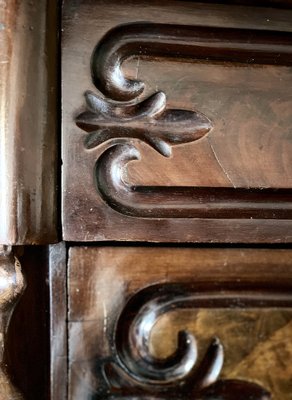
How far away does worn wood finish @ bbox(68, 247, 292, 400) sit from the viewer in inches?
22.5

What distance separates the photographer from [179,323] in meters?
0.58

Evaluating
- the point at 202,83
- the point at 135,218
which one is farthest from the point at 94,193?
the point at 202,83

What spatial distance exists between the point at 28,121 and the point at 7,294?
16 centimetres

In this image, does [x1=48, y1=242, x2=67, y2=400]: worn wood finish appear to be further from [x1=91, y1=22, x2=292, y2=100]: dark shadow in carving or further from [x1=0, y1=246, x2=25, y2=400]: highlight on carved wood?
[x1=91, y1=22, x2=292, y2=100]: dark shadow in carving

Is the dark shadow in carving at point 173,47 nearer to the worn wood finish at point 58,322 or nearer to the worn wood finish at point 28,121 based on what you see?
the worn wood finish at point 28,121

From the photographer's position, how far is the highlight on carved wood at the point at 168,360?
22.6 inches

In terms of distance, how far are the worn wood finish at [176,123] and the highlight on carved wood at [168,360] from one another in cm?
6

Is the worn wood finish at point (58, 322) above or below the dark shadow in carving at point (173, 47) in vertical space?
below

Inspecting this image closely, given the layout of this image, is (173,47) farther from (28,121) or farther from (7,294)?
(7,294)

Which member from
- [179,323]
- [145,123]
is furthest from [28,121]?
[179,323]

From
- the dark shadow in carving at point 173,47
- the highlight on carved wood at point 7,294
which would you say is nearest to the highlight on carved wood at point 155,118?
the dark shadow in carving at point 173,47

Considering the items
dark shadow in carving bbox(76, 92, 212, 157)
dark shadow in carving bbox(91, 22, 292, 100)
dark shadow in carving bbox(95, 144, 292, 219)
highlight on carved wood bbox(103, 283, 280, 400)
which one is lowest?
highlight on carved wood bbox(103, 283, 280, 400)

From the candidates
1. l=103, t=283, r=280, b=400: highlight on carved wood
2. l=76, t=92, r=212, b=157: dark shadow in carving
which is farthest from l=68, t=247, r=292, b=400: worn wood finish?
l=76, t=92, r=212, b=157: dark shadow in carving

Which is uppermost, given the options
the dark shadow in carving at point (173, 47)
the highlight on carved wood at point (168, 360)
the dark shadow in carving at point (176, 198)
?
the dark shadow in carving at point (173, 47)
